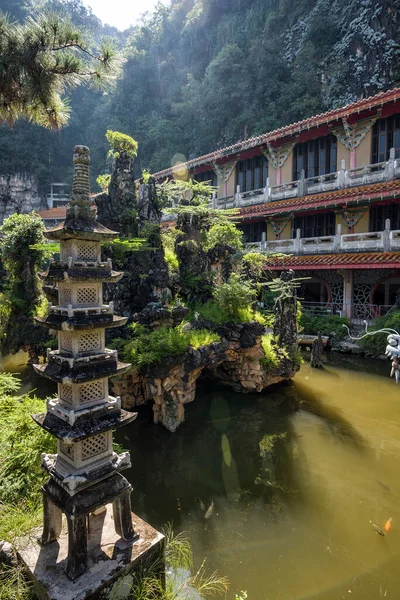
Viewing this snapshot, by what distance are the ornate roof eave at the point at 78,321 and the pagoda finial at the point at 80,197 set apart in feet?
3.73

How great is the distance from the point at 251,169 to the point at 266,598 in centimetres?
2249

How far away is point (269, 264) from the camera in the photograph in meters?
19.8

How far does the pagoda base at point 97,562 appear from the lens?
4.04 meters

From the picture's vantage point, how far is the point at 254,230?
23.1m

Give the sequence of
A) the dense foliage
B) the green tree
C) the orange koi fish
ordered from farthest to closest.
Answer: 1. the dense foliage
2. the green tree
3. the orange koi fish

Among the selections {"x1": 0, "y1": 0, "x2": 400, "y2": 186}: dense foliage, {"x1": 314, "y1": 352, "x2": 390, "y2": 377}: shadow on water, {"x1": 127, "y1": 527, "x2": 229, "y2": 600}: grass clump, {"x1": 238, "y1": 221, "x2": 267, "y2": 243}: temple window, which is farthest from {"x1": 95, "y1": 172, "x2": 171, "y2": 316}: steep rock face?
{"x1": 238, "y1": 221, "x2": 267, "y2": 243}: temple window

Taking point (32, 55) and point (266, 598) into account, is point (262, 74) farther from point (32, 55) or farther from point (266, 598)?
point (266, 598)

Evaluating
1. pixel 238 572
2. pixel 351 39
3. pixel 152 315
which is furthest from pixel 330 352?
pixel 351 39

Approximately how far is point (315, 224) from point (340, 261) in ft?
14.1

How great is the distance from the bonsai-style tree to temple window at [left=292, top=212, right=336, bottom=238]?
15854mm

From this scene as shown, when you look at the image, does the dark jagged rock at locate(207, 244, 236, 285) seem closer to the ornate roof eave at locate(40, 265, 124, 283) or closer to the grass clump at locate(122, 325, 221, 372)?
the grass clump at locate(122, 325, 221, 372)

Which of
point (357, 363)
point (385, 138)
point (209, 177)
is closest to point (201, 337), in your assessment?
point (357, 363)

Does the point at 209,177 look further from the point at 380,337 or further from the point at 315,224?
the point at 380,337

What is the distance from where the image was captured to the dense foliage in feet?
73.6
